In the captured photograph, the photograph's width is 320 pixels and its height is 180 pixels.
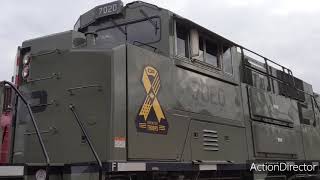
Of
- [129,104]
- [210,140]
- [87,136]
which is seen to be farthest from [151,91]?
[210,140]

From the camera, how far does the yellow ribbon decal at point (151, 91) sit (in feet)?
21.2

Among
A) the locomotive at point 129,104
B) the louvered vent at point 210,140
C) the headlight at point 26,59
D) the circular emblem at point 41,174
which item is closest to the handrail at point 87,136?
the locomotive at point 129,104

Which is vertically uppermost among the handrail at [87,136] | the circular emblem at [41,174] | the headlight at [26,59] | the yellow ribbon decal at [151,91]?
the headlight at [26,59]

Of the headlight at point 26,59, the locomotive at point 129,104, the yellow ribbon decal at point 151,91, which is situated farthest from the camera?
the headlight at point 26,59

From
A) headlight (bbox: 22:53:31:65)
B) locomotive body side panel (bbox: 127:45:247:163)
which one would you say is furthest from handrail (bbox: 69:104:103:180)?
headlight (bbox: 22:53:31:65)

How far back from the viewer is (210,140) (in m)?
7.78

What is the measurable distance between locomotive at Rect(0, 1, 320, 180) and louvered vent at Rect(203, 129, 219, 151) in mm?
18

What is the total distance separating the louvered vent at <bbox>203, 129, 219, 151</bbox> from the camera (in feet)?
25.1

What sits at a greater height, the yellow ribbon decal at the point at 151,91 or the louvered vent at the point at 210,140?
the yellow ribbon decal at the point at 151,91

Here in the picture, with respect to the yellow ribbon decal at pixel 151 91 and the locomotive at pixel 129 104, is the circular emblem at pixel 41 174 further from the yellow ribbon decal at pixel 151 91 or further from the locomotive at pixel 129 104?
the yellow ribbon decal at pixel 151 91

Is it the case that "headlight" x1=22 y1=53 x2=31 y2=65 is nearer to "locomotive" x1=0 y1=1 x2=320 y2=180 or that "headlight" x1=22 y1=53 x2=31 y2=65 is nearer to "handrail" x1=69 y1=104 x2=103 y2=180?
"locomotive" x1=0 y1=1 x2=320 y2=180

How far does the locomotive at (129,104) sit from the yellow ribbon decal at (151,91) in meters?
0.02

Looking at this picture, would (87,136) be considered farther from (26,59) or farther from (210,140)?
(210,140)

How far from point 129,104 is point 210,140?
2186 mm
